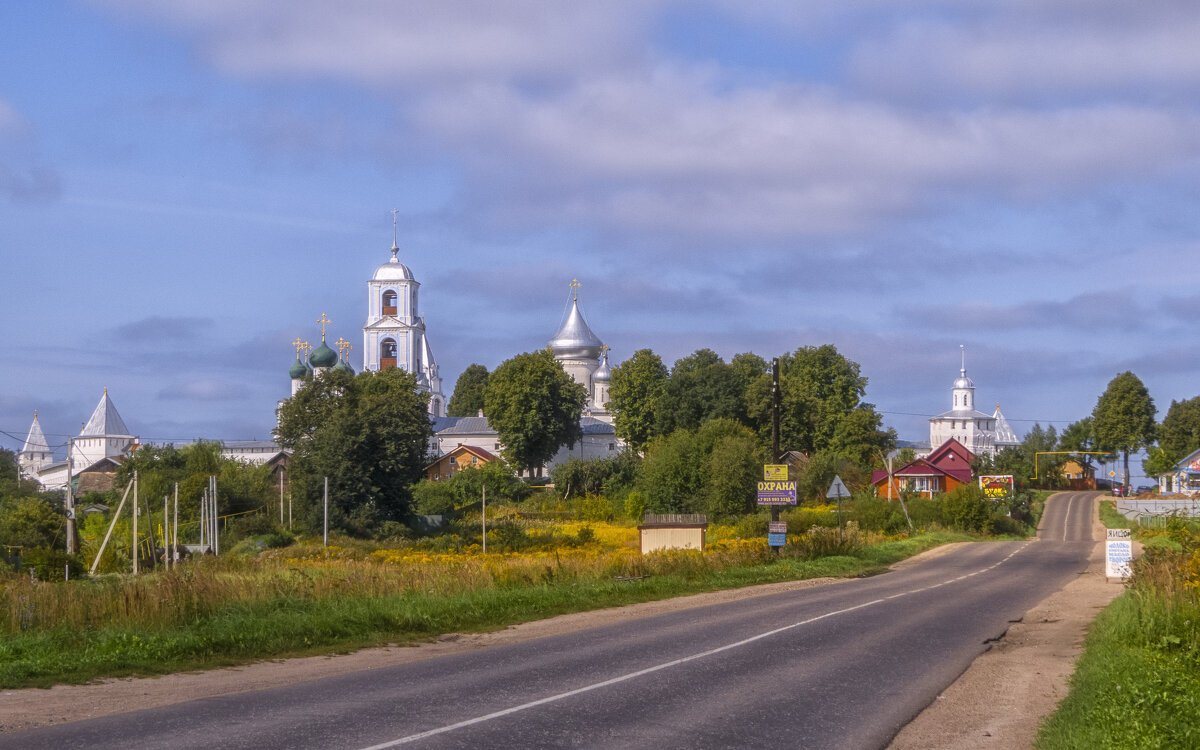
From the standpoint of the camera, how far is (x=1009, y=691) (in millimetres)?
13211

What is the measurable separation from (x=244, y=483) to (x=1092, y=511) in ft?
198

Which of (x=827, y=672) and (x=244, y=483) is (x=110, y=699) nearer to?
(x=827, y=672)

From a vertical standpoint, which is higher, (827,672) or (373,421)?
(373,421)

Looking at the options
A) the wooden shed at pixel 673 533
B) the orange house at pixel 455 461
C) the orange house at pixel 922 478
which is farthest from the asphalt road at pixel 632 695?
the orange house at pixel 455 461

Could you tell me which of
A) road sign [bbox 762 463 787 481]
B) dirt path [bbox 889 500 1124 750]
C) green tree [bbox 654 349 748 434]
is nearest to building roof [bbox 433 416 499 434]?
green tree [bbox 654 349 748 434]

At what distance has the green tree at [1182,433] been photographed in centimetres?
11238

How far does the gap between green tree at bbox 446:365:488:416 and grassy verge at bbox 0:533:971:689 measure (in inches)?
5087

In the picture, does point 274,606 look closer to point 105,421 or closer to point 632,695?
point 632,695

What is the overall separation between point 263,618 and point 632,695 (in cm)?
725

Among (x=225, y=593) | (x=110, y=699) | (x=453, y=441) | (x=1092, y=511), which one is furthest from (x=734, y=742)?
(x=453, y=441)

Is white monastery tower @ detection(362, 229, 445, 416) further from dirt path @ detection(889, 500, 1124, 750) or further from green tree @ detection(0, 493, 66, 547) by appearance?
dirt path @ detection(889, 500, 1124, 750)

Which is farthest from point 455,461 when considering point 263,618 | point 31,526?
point 263,618

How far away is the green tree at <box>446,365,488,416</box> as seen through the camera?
506 ft

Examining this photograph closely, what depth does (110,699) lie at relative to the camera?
11789 millimetres
